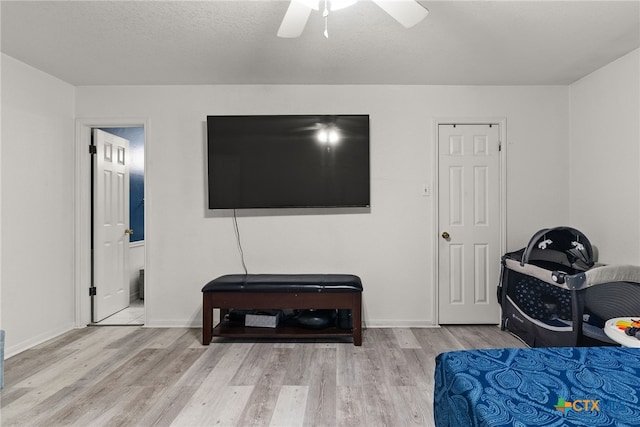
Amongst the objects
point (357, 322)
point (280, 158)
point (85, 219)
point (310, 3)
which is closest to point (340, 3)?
point (310, 3)

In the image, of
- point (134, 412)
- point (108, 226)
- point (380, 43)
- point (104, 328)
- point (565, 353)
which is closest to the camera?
point (565, 353)

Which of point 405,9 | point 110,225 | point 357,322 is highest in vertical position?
point 405,9

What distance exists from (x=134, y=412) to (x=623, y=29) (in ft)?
13.3

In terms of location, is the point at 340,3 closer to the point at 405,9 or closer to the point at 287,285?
the point at 405,9

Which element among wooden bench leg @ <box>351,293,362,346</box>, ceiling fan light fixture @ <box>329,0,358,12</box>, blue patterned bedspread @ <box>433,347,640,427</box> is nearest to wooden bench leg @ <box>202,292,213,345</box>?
Answer: wooden bench leg @ <box>351,293,362,346</box>

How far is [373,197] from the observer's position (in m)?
3.72

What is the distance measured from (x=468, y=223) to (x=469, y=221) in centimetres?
2

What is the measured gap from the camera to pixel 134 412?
6.96 ft

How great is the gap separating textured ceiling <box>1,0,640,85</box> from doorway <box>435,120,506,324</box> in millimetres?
593

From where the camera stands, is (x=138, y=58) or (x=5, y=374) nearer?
(x=5, y=374)

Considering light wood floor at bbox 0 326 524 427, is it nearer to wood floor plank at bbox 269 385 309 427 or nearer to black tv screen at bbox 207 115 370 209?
wood floor plank at bbox 269 385 309 427

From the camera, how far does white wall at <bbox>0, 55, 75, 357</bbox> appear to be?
3.00 m

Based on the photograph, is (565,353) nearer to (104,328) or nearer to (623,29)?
(623,29)

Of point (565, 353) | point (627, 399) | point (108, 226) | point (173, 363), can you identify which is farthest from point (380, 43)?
point (108, 226)
